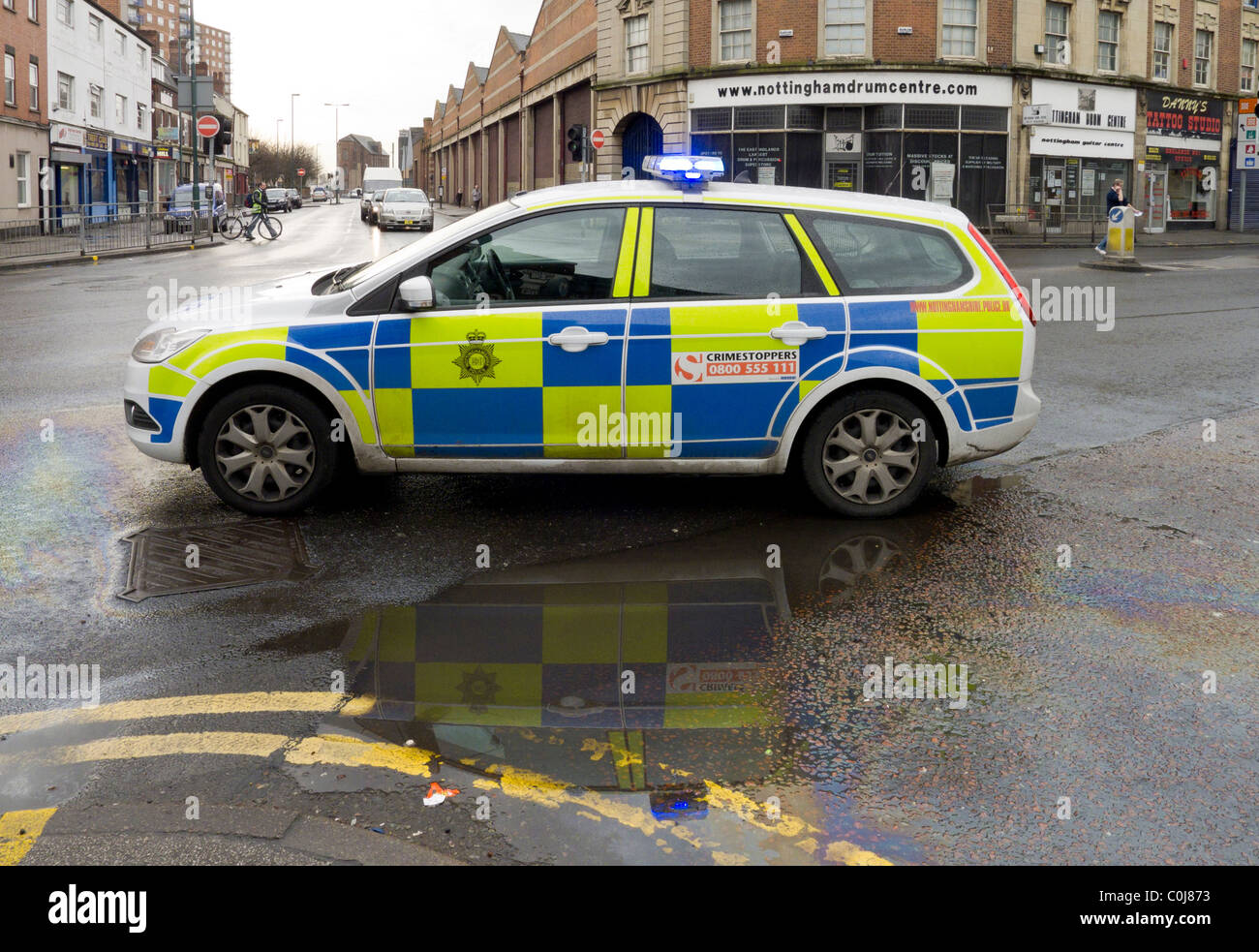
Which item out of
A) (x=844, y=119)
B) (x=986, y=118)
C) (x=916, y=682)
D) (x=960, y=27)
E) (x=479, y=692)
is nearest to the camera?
(x=479, y=692)

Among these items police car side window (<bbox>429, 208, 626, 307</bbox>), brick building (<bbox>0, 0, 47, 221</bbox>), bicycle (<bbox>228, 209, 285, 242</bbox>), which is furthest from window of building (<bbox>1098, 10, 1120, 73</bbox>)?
police car side window (<bbox>429, 208, 626, 307</bbox>)

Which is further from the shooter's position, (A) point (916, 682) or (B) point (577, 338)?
(B) point (577, 338)

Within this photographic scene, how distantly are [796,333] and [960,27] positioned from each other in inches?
1378

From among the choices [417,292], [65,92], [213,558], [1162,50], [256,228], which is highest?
[1162,50]

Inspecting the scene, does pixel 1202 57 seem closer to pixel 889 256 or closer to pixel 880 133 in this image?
pixel 880 133

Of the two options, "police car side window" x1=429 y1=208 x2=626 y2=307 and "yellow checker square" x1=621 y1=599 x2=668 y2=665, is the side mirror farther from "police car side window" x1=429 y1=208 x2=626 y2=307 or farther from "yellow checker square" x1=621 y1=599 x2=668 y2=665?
"yellow checker square" x1=621 y1=599 x2=668 y2=665

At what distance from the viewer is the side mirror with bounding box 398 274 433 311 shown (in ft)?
19.6

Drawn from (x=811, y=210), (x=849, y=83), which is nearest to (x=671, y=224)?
(x=811, y=210)

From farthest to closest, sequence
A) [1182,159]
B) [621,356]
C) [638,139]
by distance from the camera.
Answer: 1. [1182,159]
2. [638,139]
3. [621,356]

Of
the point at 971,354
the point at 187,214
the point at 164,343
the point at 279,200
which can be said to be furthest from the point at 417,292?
the point at 279,200

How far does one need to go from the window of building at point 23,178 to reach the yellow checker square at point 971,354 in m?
41.6

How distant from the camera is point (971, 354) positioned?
20.8ft

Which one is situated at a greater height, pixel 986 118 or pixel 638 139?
pixel 638 139

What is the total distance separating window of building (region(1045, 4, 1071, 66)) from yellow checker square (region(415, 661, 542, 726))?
129 feet
